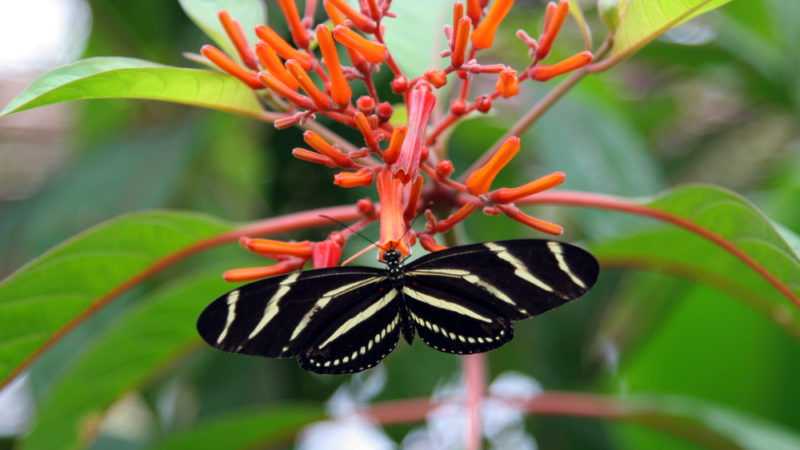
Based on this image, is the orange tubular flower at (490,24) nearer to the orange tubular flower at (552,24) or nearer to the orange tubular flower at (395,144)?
the orange tubular flower at (552,24)

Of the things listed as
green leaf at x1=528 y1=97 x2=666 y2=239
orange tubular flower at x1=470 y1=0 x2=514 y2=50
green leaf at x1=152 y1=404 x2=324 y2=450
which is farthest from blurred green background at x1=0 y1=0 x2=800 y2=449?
orange tubular flower at x1=470 y1=0 x2=514 y2=50

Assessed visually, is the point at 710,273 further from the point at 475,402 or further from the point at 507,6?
the point at 507,6

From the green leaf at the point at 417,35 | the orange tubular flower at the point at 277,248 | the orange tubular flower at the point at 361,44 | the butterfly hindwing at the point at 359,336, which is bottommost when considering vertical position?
the butterfly hindwing at the point at 359,336

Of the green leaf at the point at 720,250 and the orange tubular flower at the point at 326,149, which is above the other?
the orange tubular flower at the point at 326,149

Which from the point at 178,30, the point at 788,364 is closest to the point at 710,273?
the point at 788,364

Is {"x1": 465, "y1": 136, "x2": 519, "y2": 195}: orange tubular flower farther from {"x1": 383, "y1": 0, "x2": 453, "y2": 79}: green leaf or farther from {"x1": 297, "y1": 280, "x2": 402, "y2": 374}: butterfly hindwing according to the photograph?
{"x1": 383, "y1": 0, "x2": 453, "y2": 79}: green leaf

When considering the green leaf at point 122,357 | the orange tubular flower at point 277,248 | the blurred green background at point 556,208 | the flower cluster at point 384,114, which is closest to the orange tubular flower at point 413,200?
the flower cluster at point 384,114

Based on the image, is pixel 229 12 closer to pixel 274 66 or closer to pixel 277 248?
pixel 274 66

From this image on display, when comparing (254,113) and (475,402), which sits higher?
(254,113)
